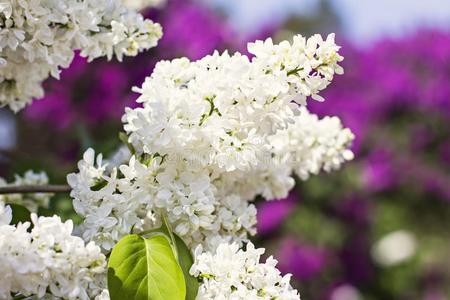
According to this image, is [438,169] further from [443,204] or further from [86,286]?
[86,286]

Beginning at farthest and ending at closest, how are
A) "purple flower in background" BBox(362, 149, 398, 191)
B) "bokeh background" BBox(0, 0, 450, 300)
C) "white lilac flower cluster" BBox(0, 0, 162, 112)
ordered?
1. "purple flower in background" BBox(362, 149, 398, 191)
2. "bokeh background" BBox(0, 0, 450, 300)
3. "white lilac flower cluster" BBox(0, 0, 162, 112)

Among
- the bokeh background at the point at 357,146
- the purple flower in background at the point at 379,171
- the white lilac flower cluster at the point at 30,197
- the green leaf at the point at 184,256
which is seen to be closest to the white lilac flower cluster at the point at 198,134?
the green leaf at the point at 184,256

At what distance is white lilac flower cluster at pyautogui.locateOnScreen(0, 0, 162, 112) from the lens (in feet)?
2.21

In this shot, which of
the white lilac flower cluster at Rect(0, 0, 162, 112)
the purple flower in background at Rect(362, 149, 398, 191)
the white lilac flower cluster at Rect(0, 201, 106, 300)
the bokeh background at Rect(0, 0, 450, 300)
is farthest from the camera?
the purple flower in background at Rect(362, 149, 398, 191)

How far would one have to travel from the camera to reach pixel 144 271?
60 centimetres

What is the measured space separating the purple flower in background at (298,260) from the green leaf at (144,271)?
2.84 meters

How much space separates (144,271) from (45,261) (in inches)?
3.2

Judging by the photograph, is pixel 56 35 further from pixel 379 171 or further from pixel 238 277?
pixel 379 171

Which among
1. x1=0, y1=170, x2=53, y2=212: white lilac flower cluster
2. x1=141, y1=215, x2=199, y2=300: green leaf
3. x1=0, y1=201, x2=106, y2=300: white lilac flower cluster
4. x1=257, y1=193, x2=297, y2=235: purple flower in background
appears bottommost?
x1=0, y1=201, x2=106, y2=300: white lilac flower cluster

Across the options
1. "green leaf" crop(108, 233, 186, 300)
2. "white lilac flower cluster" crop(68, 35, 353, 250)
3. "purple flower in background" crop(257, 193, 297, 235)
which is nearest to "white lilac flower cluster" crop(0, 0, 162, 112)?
"white lilac flower cluster" crop(68, 35, 353, 250)

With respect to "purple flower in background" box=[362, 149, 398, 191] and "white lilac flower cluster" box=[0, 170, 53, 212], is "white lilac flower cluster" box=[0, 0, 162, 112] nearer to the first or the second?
"white lilac flower cluster" box=[0, 170, 53, 212]

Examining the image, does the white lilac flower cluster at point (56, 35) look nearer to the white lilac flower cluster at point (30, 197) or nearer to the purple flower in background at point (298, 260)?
the white lilac flower cluster at point (30, 197)

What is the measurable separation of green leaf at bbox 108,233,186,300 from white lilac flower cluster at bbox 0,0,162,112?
0.60 feet

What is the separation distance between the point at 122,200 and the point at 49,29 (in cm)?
16
